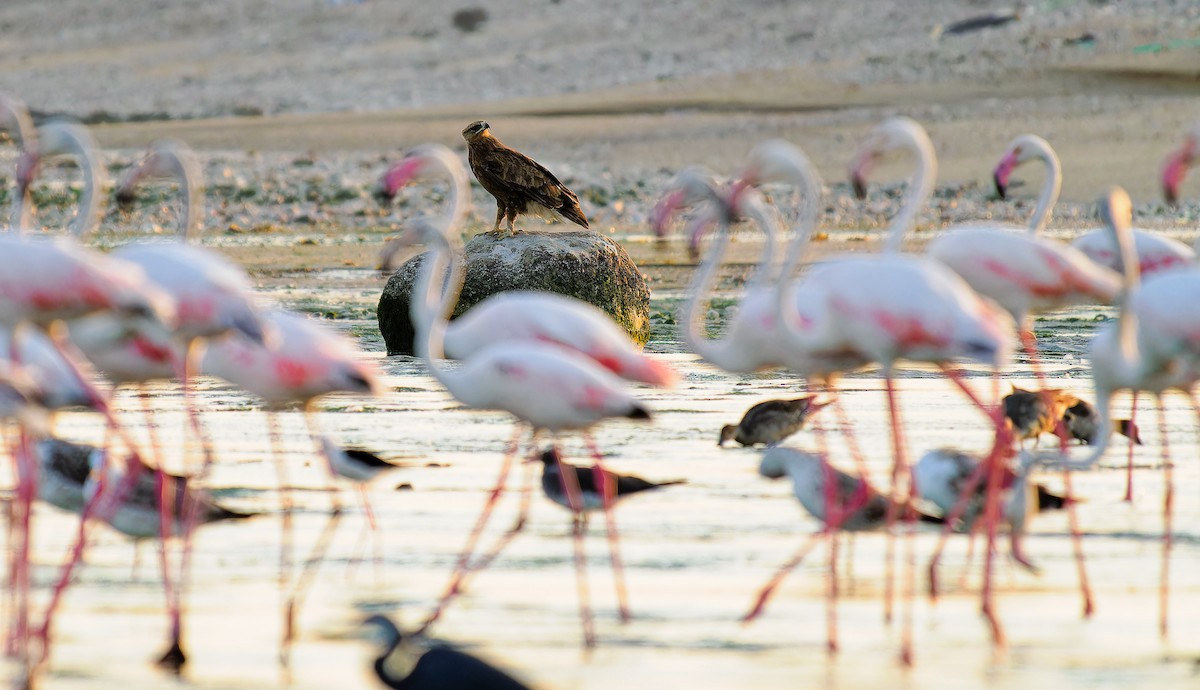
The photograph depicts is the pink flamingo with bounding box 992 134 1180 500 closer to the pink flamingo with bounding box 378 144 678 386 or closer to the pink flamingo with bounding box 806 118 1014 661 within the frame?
the pink flamingo with bounding box 806 118 1014 661

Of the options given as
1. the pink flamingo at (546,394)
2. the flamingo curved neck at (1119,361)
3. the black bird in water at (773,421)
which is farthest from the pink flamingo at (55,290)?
the black bird in water at (773,421)

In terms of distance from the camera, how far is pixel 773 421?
9.13 m

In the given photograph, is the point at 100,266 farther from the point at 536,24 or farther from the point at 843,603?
the point at 536,24

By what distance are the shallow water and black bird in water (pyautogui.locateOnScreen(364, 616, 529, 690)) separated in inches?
34.7

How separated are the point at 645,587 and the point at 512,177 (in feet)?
26.1

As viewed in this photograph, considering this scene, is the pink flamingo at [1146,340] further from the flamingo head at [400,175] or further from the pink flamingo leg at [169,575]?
the pink flamingo leg at [169,575]

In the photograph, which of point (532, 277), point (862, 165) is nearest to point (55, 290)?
point (862, 165)

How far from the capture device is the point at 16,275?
585 cm

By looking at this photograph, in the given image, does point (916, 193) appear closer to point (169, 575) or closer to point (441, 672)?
point (169, 575)

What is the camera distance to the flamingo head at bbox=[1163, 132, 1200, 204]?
7684 millimetres

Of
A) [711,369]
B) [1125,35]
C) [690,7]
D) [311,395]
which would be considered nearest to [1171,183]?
[311,395]

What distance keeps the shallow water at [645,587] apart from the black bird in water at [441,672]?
0.88 m

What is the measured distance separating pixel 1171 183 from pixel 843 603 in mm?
2492

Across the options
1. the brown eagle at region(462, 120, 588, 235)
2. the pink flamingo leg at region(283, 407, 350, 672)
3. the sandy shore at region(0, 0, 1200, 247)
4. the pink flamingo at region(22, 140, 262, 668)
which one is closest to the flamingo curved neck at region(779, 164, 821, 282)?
the pink flamingo leg at region(283, 407, 350, 672)
